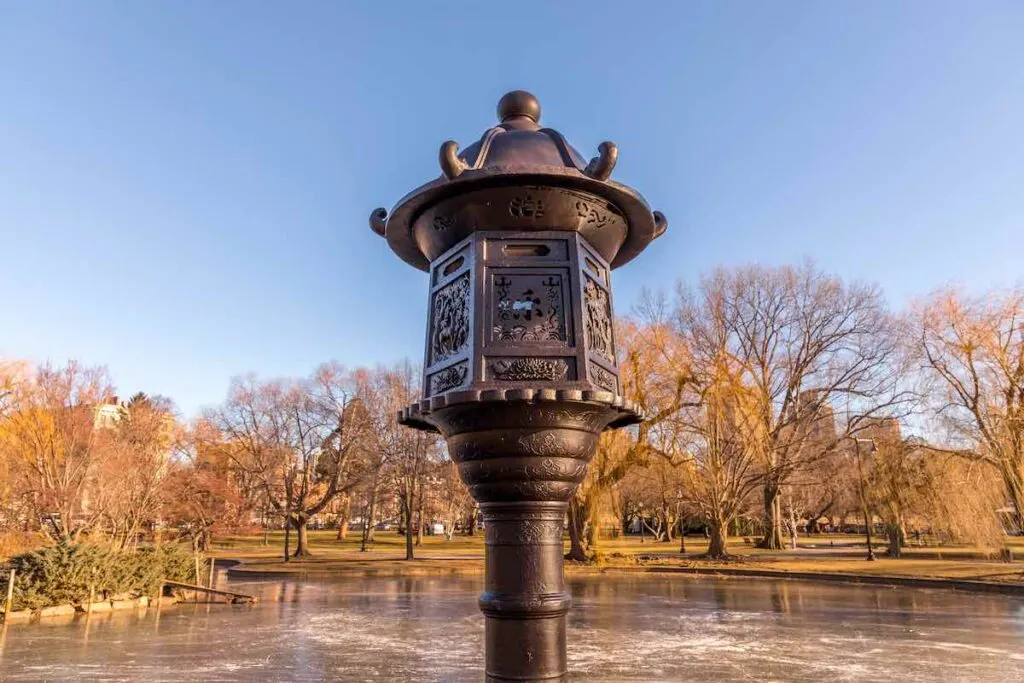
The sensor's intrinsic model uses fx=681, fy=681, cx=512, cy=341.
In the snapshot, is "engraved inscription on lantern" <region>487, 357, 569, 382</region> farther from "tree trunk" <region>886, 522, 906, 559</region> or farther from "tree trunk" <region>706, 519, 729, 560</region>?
"tree trunk" <region>886, 522, 906, 559</region>

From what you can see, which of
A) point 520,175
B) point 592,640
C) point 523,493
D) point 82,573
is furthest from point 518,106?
point 82,573

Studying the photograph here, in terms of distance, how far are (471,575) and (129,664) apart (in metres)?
18.2

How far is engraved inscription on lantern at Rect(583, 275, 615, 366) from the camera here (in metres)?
3.10

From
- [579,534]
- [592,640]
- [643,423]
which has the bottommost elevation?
[592,640]

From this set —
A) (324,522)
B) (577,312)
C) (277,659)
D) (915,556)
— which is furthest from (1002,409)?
(324,522)

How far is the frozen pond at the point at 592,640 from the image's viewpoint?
914 cm

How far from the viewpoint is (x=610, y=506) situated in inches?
1153

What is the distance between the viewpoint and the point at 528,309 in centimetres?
303

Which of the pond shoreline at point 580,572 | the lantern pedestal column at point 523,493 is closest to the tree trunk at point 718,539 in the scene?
the pond shoreline at point 580,572

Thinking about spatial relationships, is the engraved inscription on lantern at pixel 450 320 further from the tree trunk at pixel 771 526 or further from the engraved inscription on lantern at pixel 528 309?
the tree trunk at pixel 771 526

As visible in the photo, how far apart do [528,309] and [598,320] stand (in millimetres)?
394

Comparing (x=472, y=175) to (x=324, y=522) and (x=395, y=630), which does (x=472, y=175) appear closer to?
(x=395, y=630)

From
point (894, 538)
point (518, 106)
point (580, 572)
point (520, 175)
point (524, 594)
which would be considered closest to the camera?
point (524, 594)

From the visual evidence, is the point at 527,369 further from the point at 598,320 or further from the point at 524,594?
the point at 524,594
